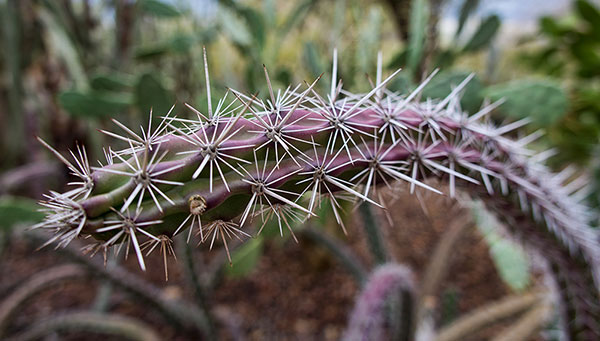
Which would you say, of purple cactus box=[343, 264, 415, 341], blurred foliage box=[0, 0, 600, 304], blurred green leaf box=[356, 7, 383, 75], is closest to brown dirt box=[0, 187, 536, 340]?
blurred foliage box=[0, 0, 600, 304]

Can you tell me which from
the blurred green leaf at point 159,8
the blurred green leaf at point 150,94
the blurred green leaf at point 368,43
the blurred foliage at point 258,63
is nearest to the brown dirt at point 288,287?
the blurred foliage at point 258,63

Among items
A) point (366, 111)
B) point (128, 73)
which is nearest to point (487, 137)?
point (366, 111)

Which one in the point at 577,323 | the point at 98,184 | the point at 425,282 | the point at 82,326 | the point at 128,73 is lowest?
the point at 577,323

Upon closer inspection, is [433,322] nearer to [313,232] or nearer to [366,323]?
[313,232]

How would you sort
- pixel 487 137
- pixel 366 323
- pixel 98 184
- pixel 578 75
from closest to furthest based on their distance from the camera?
pixel 98 184
pixel 487 137
pixel 366 323
pixel 578 75

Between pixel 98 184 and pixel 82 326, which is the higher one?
pixel 82 326

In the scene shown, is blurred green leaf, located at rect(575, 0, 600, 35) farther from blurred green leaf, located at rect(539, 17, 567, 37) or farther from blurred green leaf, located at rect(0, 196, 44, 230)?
blurred green leaf, located at rect(0, 196, 44, 230)

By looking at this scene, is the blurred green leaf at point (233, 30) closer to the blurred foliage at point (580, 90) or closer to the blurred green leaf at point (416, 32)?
the blurred green leaf at point (416, 32)
